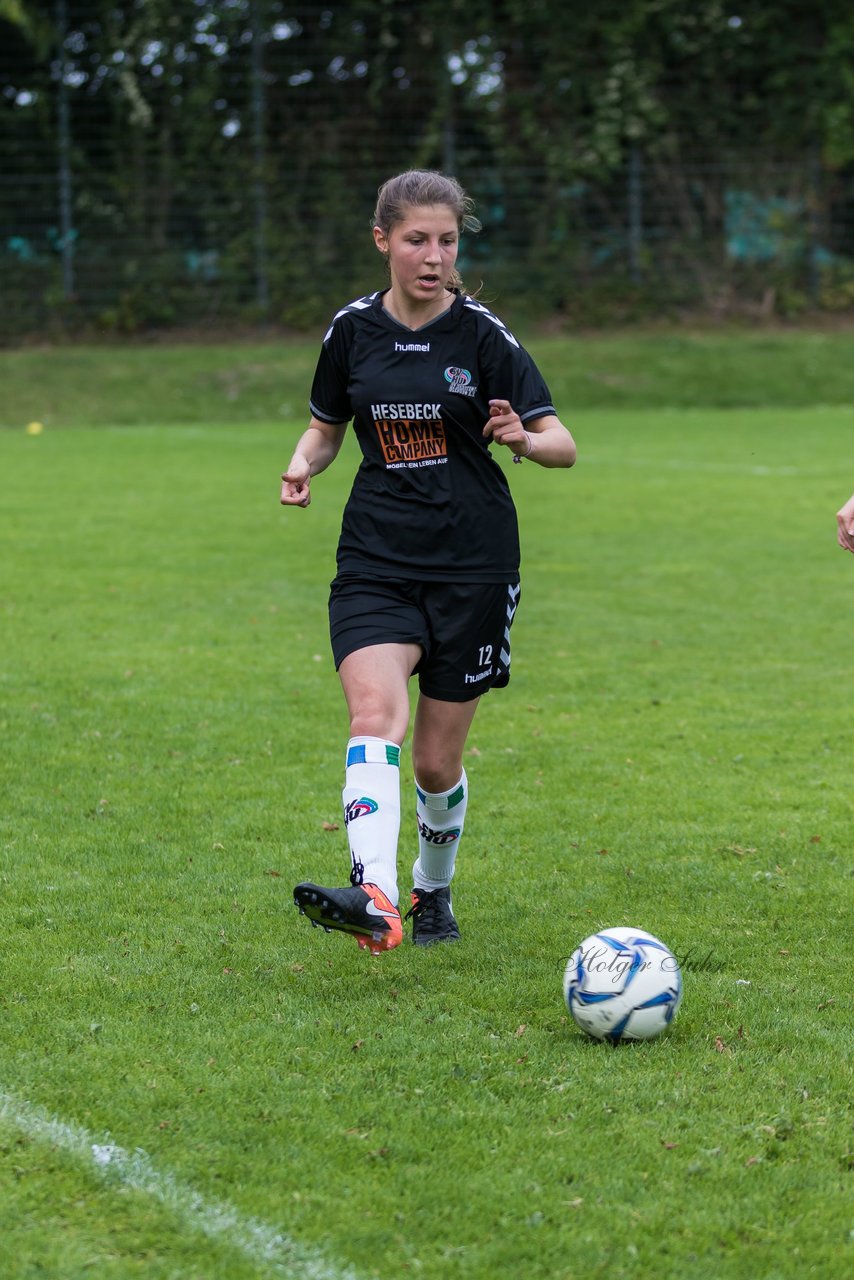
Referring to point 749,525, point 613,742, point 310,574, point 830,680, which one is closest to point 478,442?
point 613,742

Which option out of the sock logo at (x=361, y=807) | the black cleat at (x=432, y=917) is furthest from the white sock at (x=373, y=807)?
the black cleat at (x=432, y=917)

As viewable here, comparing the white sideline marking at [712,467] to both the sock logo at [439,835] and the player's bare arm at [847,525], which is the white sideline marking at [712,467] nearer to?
the player's bare arm at [847,525]

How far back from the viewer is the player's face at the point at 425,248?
4.49 meters

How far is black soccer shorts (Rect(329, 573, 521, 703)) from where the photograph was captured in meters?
4.55

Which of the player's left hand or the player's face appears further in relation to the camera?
the player's face

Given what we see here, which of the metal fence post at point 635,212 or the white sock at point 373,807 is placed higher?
the metal fence post at point 635,212

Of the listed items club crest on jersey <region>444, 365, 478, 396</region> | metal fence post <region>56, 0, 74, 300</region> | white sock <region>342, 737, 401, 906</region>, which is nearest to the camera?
white sock <region>342, 737, 401, 906</region>

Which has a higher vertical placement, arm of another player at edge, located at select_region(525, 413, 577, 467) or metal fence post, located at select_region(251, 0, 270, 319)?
metal fence post, located at select_region(251, 0, 270, 319)

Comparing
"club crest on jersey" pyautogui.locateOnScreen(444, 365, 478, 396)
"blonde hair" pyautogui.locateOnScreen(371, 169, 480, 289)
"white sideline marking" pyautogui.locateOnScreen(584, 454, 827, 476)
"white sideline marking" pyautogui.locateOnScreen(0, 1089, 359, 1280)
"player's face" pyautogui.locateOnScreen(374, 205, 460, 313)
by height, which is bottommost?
"white sideline marking" pyautogui.locateOnScreen(584, 454, 827, 476)

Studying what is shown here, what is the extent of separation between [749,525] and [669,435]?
812 centimetres

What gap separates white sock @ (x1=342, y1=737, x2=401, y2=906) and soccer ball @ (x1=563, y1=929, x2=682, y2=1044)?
1.84 feet

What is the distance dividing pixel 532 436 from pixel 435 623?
0.63m

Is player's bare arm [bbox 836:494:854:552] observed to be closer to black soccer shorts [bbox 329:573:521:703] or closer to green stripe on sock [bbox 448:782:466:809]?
black soccer shorts [bbox 329:573:521:703]

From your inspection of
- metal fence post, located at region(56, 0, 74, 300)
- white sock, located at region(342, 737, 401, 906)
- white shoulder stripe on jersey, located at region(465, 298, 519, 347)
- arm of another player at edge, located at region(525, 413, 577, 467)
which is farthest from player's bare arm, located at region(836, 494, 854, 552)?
metal fence post, located at region(56, 0, 74, 300)
